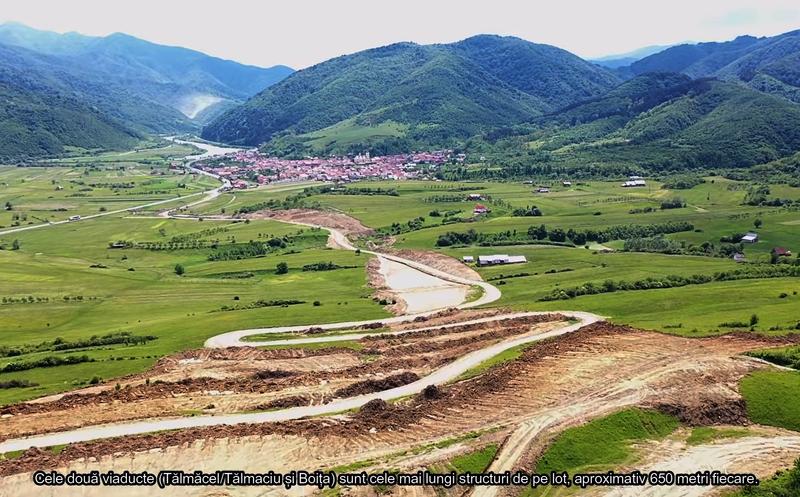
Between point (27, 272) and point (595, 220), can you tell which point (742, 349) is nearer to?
point (595, 220)

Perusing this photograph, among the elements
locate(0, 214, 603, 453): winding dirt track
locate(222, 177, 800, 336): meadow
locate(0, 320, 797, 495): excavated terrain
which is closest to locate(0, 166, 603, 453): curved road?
locate(0, 214, 603, 453): winding dirt track

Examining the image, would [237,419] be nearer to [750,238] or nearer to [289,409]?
[289,409]

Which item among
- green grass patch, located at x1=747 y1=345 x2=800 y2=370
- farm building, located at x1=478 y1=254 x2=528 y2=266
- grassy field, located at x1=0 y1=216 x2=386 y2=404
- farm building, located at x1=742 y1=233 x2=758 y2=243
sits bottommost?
grassy field, located at x1=0 y1=216 x2=386 y2=404

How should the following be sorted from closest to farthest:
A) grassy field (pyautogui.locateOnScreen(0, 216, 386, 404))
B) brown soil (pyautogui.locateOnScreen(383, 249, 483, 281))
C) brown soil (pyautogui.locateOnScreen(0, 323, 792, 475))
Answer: brown soil (pyautogui.locateOnScreen(0, 323, 792, 475)), grassy field (pyautogui.locateOnScreen(0, 216, 386, 404)), brown soil (pyautogui.locateOnScreen(383, 249, 483, 281))

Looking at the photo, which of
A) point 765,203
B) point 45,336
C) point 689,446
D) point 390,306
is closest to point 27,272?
point 45,336

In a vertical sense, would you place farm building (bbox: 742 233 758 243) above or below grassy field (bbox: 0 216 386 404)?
above

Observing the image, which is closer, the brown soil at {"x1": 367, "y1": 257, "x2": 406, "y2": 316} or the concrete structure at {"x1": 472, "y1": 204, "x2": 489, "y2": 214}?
the brown soil at {"x1": 367, "y1": 257, "x2": 406, "y2": 316}

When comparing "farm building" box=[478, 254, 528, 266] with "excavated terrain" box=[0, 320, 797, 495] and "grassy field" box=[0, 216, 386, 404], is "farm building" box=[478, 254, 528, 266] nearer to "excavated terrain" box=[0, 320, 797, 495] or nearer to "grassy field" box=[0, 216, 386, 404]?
"grassy field" box=[0, 216, 386, 404]
